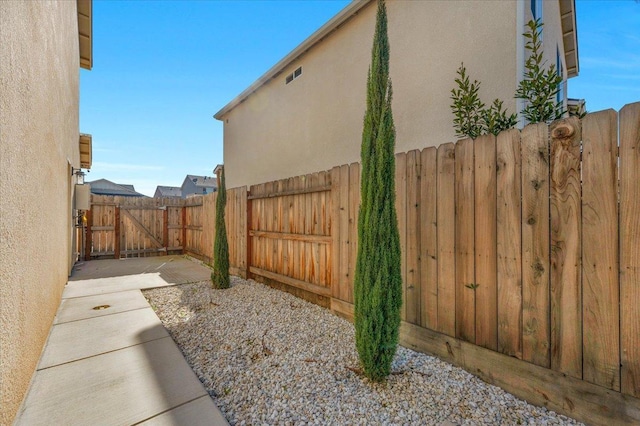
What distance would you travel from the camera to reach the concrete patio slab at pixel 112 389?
74.9 inches

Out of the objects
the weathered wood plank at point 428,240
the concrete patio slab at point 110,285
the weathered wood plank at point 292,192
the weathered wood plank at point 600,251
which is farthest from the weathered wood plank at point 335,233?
the concrete patio slab at point 110,285

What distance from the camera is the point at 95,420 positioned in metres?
1.86

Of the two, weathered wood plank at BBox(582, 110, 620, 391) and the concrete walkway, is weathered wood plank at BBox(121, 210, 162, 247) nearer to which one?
the concrete walkway

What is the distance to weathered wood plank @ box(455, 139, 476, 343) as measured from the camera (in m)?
2.48

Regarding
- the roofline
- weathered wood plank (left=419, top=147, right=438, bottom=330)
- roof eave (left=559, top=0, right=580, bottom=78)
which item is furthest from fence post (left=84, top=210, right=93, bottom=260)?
roof eave (left=559, top=0, right=580, bottom=78)

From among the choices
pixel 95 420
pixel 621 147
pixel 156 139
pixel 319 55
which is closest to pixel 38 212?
pixel 95 420

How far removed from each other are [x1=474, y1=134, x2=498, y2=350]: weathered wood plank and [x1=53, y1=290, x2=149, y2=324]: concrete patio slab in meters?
4.72

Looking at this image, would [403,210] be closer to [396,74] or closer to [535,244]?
[535,244]

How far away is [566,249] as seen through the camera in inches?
77.5

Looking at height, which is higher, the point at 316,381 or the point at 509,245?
the point at 509,245

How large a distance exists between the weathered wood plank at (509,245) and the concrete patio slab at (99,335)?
11.9 ft

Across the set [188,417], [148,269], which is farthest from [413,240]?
[148,269]

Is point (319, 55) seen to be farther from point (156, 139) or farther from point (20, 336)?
point (156, 139)

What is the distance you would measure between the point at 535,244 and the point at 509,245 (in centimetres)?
18
